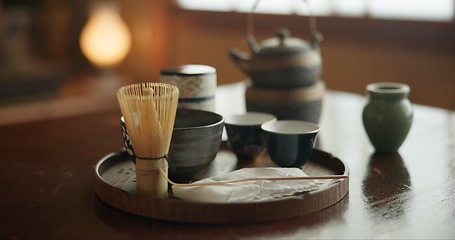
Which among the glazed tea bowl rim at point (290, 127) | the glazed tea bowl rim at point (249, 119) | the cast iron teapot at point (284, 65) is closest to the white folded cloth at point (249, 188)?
the glazed tea bowl rim at point (290, 127)

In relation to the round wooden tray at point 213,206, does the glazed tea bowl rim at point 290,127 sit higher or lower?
higher

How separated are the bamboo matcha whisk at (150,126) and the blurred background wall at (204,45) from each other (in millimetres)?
1961

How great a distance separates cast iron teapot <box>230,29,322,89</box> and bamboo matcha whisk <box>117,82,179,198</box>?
53 cm

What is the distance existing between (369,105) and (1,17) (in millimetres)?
3497

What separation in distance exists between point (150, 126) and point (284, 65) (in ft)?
1.97

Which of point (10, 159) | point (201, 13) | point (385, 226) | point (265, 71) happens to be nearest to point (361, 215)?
point (385, 226)

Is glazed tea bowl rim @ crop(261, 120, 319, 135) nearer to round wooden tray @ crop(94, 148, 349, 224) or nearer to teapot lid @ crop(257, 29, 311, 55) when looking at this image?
round wooden tray @ crop(94, 148, 349, 224)

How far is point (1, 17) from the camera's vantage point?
420 cm

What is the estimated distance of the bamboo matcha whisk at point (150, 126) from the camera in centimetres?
87

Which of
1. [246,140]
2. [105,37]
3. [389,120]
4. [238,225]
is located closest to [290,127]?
[246,140]

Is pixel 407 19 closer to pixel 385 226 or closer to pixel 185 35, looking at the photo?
pixel 185 35

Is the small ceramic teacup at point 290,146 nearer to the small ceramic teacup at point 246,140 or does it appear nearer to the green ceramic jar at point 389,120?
the small ceramic teacup at point 246,140

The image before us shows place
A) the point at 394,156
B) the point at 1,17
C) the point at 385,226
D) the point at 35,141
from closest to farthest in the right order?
the point at 385,226 → the point at 394,156 → the point at 35,141 → the point at 1,17

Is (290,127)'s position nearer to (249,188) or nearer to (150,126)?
(249,188)
